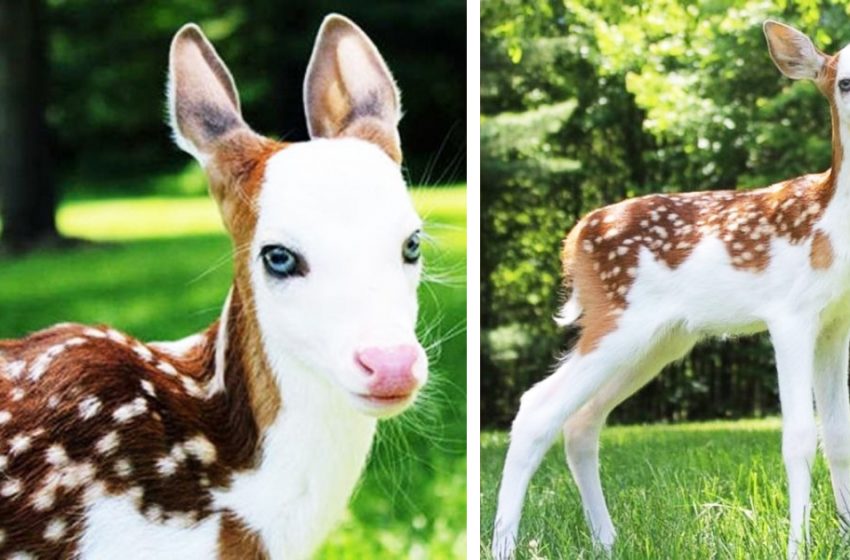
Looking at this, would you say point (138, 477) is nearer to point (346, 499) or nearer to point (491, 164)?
point (346, 499)

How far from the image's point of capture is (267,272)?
2.50 meters

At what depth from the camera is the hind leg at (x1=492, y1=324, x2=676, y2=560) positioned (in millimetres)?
3158

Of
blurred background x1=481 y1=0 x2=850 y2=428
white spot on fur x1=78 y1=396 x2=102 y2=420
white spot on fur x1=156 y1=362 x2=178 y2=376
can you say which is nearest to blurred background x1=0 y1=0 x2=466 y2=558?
white spot on fur x1=156 y1=362 x2=178 y2=376

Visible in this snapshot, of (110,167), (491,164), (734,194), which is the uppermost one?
(734,194)

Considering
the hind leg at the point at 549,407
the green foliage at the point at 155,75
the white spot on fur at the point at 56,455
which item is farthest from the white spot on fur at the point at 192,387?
the hind leg at the point at 549,407

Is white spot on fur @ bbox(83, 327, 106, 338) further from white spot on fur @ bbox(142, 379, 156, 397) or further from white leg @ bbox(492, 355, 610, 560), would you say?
white leg @ bbox(492, 355, 610, 560)

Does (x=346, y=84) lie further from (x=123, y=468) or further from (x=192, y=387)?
(x=123, y=468)

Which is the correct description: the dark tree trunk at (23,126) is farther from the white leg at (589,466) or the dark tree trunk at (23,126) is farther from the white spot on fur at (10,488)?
the white leg at (589,466)

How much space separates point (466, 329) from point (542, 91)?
1745mm

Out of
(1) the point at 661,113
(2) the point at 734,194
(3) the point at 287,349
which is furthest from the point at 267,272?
(1) the point at 661,113

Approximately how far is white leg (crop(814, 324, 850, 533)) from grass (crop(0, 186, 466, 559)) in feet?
2.48

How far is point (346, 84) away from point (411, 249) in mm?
347

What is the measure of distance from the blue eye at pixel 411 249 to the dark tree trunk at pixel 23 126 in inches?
39.9

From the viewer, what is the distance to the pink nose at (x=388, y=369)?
2365 mm
